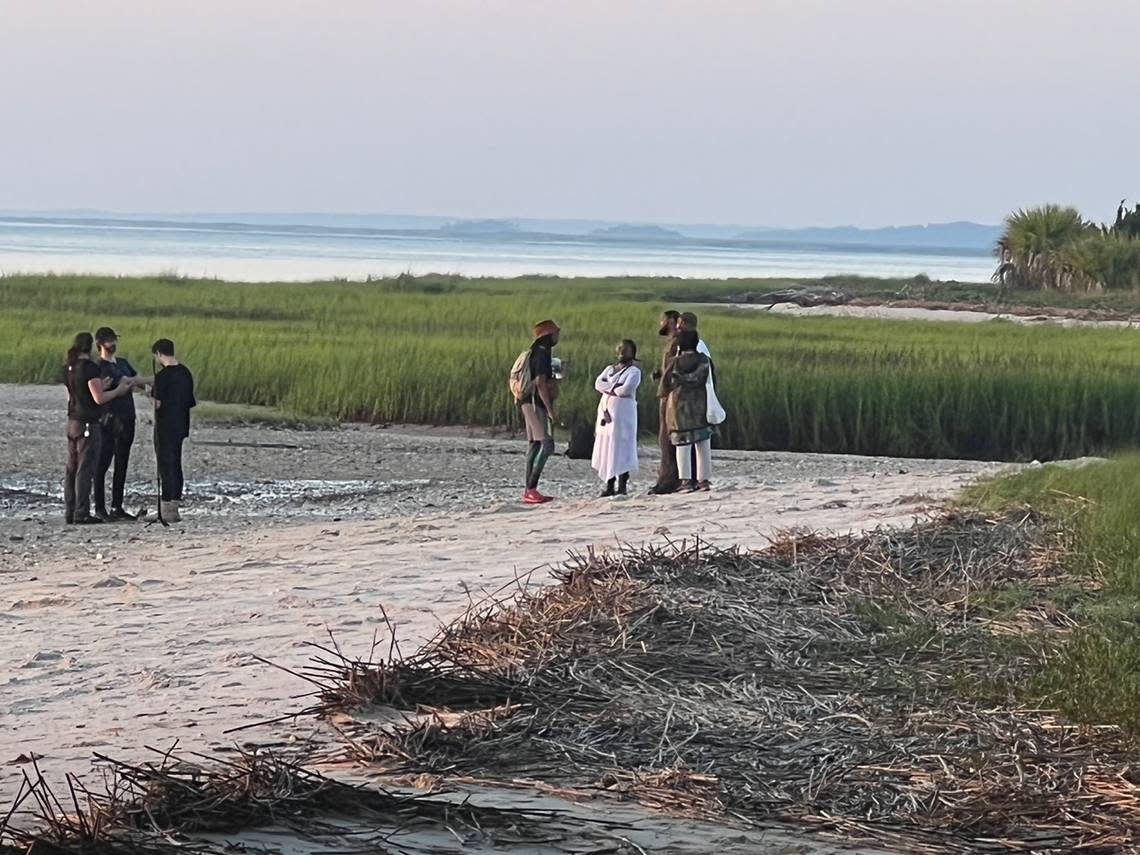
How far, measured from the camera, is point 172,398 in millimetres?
13352

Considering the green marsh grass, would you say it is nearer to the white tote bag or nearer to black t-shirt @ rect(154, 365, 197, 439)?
the white tote bag

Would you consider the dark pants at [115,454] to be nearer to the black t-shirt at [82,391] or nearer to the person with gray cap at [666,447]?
the black t-shirt at [82,391]

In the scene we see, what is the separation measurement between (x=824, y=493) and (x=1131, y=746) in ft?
24.2

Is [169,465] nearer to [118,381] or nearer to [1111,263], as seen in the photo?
[118,381]

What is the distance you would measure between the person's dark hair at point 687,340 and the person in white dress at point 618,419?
1.40ft

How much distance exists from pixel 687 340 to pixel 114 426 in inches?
165

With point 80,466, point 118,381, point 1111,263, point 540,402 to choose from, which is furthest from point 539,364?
point 1111,263

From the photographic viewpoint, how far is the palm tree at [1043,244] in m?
49.8

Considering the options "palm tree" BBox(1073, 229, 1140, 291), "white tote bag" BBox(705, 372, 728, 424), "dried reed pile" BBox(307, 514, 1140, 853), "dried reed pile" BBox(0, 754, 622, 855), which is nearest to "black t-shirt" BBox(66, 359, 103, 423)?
"white tote bag" BBox(705, 372, 728, 424)

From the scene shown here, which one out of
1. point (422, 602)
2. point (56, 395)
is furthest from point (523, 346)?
point (422, 602)

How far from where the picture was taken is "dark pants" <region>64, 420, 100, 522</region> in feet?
44.5

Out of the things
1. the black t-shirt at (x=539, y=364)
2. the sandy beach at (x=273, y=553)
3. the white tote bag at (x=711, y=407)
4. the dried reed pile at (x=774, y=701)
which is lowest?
the sandy beach at (x=273, y=553)

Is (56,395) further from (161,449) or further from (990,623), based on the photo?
(990,623)

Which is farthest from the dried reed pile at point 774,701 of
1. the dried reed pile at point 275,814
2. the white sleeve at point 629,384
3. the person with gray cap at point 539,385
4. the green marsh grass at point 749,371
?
the green marsh grass at point 749,371
